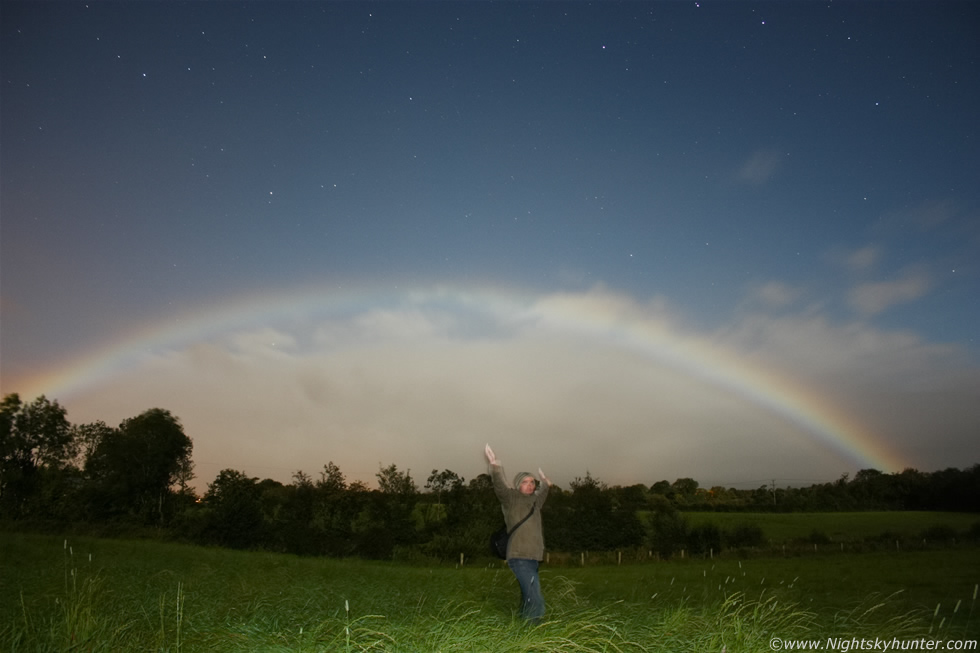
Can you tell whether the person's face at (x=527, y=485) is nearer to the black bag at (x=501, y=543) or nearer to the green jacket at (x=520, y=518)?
the green jacket at (x=520, y=518)

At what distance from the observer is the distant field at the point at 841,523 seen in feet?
178

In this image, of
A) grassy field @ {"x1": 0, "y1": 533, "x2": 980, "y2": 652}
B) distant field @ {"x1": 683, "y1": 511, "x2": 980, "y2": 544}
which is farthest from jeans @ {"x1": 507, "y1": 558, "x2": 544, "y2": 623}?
distant field @ {"x1": 683, "y1": 511, "x2": 980, "y2": 544}

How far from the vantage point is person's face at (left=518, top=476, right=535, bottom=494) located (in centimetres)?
848

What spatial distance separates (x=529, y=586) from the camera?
8.03 m

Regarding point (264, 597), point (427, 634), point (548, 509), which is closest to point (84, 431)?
point (548, 509)

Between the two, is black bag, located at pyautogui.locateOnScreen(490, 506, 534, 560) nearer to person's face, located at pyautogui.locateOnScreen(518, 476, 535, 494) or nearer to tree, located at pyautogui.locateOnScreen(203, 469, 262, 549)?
person's face, located at pyautogui.locateOnScreen(518, 476, 535, 494)

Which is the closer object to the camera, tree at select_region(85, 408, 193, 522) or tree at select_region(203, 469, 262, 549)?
tree at select_region(203, 469, 262, 549)

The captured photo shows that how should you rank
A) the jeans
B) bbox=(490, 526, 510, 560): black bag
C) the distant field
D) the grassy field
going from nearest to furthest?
the grassy field
the jeans
bbox=(490, 526, 510, 560): black bag
the distant field

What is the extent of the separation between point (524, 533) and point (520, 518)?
0.63 feet

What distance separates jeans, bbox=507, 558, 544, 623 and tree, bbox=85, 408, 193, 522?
55835 mm

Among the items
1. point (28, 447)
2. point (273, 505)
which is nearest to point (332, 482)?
point (273, 505)

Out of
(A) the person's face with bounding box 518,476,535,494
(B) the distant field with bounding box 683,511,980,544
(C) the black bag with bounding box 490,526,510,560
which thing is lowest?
(B) the distant field with bounding box 683,511,980,544

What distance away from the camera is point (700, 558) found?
46031mm

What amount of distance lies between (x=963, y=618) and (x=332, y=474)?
40.4m
